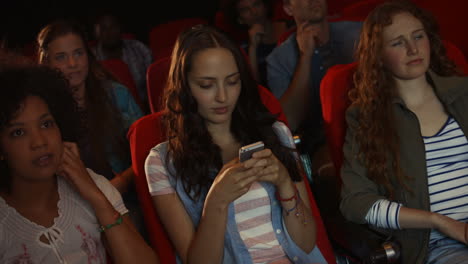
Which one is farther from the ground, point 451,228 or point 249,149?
point 249,149

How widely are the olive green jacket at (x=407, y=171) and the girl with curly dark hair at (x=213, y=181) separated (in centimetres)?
18

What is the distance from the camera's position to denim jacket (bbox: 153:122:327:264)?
5.23 ft

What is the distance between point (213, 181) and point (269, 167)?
0.73 feet

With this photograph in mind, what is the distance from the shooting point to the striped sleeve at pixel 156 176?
159 centimetres

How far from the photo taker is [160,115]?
1808 millimetres

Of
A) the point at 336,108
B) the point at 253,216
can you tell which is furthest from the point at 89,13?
the point at 253,216

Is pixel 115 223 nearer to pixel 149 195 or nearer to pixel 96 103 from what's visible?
pixel 149 195

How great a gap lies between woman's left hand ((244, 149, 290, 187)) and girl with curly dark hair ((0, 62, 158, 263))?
390mm

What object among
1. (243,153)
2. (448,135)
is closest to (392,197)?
(448,135)

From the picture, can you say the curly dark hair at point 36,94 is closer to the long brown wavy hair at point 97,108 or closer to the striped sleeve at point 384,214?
the long brown wavy hair at point 97,108

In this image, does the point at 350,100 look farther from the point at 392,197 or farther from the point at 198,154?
the point at 198,154

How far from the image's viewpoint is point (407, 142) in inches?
69.5

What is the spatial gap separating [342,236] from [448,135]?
18.5 inches

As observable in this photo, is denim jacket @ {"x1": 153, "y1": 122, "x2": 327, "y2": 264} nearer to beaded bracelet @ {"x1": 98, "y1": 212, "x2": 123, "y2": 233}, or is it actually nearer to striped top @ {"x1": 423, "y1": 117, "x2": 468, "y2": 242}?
beaded bracelet @ {"x1": 98, "y1": 212, "x2": 123, "y2": 233}
